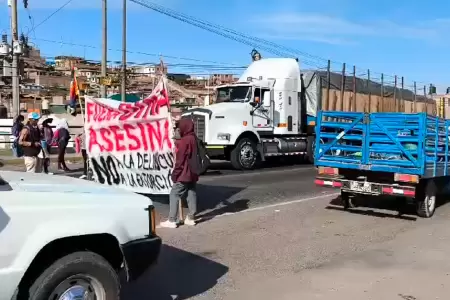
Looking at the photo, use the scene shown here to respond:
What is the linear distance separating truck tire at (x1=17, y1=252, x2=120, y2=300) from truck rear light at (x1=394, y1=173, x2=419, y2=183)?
617 centimetres

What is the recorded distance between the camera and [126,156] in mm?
9406

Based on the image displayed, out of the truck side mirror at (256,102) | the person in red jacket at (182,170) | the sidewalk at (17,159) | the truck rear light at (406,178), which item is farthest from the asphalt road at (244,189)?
the truck rear light at (406,178)

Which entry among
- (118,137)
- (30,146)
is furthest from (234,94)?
(118,137)

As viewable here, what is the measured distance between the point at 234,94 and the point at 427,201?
10773mm

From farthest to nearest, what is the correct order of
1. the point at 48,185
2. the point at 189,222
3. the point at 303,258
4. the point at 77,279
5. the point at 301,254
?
the point at 189,222, the point at 301,254, the point at 303,258, the point at 48,185, the point at 77,279

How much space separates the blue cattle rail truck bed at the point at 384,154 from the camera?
8.99 meters

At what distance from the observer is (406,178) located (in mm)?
8945

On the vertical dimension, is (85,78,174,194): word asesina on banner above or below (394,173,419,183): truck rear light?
above

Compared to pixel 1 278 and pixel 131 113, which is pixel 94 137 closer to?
pixel 131 113

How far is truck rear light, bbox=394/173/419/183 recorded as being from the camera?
8883 millimetres

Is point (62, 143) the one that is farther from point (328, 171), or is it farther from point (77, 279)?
point (77, 279)

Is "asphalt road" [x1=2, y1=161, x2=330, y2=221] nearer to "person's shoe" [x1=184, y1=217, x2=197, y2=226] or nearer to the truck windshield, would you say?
"person's shoe" [x1=184, y1=217, x2=197, y2=226]

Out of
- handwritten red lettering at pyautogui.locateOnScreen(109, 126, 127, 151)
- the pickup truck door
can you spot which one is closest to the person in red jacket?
handwritten red lettering at pyautogui.locateOnScreen(109, 126, 127, 151)

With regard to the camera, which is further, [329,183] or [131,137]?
[329,183]
